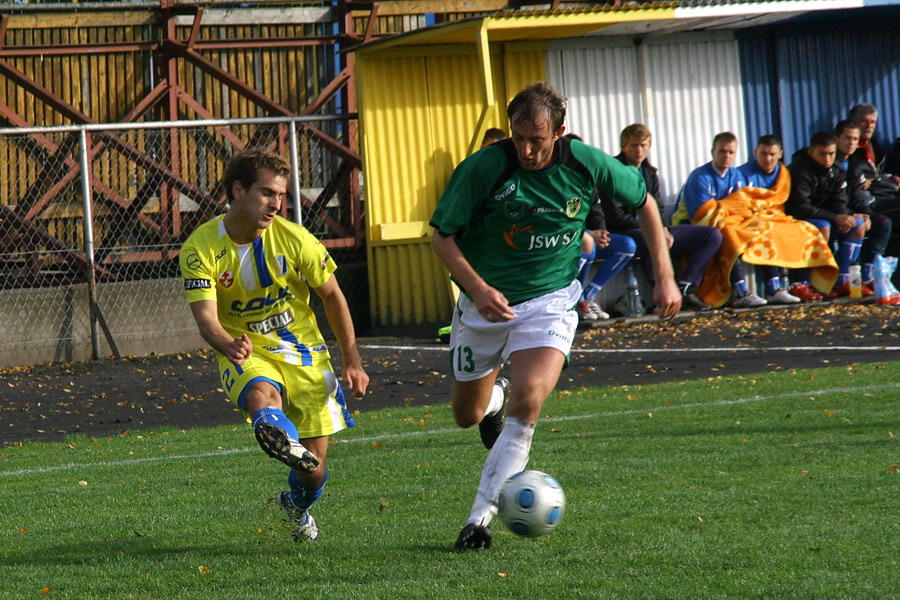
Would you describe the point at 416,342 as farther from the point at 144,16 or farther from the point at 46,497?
the point at 46,497

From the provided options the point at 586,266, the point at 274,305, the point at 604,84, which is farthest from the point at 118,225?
the point at 274,305

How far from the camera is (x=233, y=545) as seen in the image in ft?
19.5

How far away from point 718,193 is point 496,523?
10.5 m

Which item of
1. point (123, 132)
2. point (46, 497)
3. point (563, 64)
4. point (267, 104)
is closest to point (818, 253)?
point (563, 64)

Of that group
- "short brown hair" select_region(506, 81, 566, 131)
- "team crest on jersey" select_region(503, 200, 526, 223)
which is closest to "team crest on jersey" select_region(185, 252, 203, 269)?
"team crest on jersey" select_region(503, 200, 526, 223)

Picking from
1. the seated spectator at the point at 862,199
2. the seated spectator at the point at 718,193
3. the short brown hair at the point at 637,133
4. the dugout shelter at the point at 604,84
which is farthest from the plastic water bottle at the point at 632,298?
the seated spectator at the point at 862,199

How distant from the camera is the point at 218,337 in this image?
5746 mm

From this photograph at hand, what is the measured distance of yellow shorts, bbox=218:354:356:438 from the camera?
19.8 feet

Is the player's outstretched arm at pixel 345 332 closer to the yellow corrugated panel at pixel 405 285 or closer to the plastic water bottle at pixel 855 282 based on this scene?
the yellow corrugated panel at pixel 405 285

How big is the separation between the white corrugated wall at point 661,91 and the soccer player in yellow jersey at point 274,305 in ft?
35.3

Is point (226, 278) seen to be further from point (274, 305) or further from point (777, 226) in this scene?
point (777, 226)

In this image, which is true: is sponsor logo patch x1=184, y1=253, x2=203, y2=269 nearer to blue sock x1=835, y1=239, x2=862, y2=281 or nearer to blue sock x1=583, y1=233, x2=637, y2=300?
blue sock x1=583, y1=233, x2=637, y2=300

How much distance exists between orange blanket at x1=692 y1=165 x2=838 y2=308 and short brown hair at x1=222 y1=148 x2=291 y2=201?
34.4 ft

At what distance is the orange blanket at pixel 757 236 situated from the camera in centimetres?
1598
